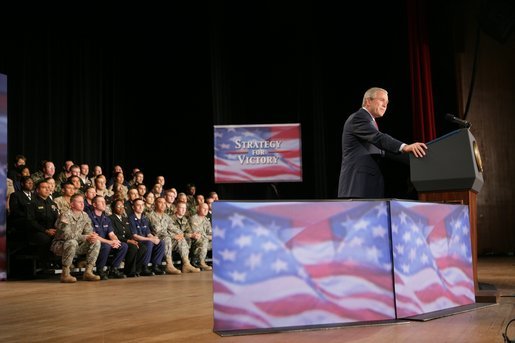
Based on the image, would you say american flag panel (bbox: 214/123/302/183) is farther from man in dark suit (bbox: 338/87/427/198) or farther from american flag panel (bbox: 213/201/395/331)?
american flag panel (bbox: 213/201/395/331)

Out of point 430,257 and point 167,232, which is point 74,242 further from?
point 430,257

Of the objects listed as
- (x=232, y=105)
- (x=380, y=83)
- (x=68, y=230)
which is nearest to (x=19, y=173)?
(x=68, y=230)

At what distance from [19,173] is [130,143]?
3.52m

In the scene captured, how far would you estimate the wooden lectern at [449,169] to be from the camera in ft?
10.7

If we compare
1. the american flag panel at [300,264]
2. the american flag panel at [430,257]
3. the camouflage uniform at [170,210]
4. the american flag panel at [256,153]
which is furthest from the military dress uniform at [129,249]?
the american flag panel at [300,264]

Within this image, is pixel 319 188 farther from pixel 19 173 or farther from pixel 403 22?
pixel 19 173

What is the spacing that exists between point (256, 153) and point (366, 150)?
17.5 ft

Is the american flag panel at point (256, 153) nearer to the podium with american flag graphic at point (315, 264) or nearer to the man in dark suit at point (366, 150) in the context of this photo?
the man in dark suit at point (366, 150)

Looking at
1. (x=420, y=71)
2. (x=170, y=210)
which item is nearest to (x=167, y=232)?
(x=170, y=210)

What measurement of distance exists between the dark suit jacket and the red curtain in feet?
17.8

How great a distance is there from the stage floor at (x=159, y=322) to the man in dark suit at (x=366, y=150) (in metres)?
0.83

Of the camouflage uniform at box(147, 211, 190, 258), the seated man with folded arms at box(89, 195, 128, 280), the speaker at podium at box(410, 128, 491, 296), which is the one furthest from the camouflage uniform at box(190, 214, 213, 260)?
the speaker at podium at box(410, 128, 491, 296)

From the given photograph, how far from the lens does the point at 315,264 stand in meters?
→ 2.68

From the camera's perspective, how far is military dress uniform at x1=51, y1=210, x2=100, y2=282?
633cm
